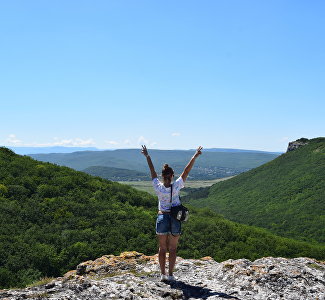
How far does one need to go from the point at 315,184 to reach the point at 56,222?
97.3m

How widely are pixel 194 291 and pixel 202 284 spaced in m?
0.76

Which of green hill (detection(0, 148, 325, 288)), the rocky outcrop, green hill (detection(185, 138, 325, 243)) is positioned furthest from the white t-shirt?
the rocky outcrop

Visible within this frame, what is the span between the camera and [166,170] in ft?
31.0

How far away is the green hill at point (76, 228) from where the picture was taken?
1841 cm

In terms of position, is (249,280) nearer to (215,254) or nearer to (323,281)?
(323,281)

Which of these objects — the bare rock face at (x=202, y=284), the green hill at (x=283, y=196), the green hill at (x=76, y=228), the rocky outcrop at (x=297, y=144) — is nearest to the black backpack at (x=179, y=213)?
the bare rock face at (x=202, y=284)

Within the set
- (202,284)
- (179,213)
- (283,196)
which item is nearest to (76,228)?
(202,284)

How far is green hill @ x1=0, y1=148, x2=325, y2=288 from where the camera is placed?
18.4 meters

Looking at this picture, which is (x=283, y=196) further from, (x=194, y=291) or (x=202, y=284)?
(x=194, y=291)

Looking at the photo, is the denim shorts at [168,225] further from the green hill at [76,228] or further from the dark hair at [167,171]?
the green hill at [76,228]

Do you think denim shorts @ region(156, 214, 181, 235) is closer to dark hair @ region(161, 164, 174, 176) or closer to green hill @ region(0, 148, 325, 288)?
dark hair @ region(161, 164, 174, 176)

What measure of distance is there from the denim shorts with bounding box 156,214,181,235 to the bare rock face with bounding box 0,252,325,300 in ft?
Result: 5.54

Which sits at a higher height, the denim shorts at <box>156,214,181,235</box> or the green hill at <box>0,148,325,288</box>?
the denim shorts at <box>156,214,181,235</box>

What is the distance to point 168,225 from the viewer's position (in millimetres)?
9461
